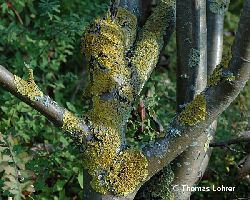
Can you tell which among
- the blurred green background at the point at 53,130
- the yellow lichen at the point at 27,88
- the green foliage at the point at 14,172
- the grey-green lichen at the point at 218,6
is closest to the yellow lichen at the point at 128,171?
the blurred green background at the point at 53,130

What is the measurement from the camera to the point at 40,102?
184cm

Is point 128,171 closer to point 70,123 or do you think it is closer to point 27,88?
point 70,123

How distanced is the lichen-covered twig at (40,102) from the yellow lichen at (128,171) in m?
0.17

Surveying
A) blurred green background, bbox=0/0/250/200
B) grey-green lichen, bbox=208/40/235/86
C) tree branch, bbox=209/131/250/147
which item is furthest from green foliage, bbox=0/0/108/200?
grey-green lichen, bbox=208/40/235/86

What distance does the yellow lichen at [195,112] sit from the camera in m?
1.87

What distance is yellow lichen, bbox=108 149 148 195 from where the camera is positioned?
194 centimetres

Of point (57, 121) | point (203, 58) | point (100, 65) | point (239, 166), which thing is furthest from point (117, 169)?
point (239, 166)

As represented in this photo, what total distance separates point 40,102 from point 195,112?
0.57 m

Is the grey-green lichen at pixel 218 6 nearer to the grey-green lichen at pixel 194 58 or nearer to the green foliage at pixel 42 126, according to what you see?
the grey-green lichen at pixel 194 58

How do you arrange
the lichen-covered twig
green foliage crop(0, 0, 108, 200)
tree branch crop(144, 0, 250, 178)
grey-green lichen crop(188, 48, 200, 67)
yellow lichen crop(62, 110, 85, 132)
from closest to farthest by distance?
tree branch crop(144, 0, 250, 178)
the lichen-covered twig
yellow lichen crop(62, 110, 85, 132)
grey-green lichen crop(188, 48, 200, 67)
green foliage crop(0, 0, 108, 200)

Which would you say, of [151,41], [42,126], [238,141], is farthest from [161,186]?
[42,126]

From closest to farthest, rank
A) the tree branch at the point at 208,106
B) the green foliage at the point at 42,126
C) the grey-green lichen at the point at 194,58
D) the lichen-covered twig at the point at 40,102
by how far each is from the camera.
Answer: the tree branch at the point at 208,106 < the lichen-covered twig at the point at 40,102 < the grey-green lichen at the point at 194,58 < the green foliage at the point at 42,126

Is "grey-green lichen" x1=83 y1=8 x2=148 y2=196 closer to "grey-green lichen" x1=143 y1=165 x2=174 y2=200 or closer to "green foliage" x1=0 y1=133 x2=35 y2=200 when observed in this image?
"grey-green lichen" x1=143 y1=165 x2=174 y2=200

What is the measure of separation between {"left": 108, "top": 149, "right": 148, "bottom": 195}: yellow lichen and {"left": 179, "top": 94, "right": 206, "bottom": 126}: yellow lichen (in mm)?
220
